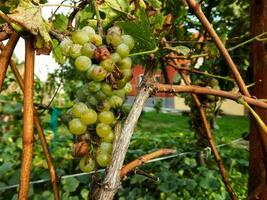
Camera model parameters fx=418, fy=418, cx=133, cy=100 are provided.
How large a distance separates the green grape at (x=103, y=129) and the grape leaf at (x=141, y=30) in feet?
0.55

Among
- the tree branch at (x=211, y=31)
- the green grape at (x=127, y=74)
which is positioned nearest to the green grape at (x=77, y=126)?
the green grape at (x=127, y=74)

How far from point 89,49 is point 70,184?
1829 millimetres

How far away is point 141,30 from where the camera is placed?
0.72 metres

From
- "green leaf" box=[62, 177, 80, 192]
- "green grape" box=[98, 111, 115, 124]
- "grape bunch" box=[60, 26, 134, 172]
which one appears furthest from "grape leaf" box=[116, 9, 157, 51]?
"green leaf" box=[62, 177, 80, 192]

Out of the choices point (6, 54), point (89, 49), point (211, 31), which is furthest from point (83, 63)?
point (211, 31)

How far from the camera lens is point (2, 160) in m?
2.86

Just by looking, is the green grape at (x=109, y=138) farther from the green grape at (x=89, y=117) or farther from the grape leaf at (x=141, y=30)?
the grape leaf at (x=141, y=30)

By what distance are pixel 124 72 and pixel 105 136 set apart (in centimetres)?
11

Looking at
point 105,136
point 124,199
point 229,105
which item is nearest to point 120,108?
point 105,136

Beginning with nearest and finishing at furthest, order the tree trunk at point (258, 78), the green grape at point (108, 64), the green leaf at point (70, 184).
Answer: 1. the green grape at point (108, 64)
2. the tree trunk at point (258, 78)
3. the green leaf at point (70, 184)

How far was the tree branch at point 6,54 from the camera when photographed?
0.66 metres

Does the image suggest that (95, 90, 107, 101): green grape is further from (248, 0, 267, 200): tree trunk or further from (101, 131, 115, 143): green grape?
(248, 0, 267, 200): tree trunk

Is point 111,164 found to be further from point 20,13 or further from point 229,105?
point 229,105

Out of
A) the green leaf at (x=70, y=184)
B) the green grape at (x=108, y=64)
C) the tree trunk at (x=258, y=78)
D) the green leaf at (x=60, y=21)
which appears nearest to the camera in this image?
the green grape at (x=108, y=64)
